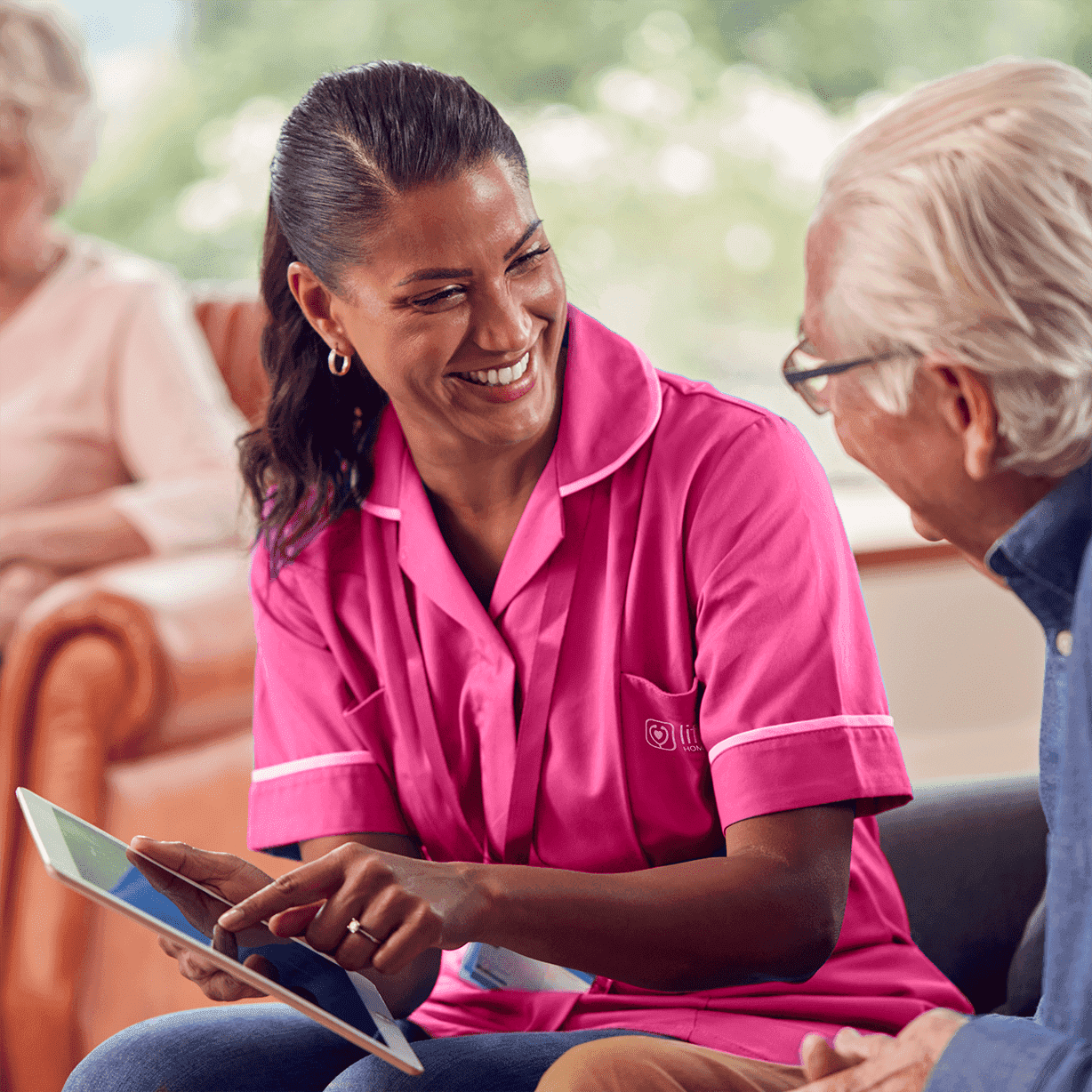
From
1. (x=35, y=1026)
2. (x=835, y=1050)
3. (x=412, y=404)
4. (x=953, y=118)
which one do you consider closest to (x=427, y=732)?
(x=412, y=404)

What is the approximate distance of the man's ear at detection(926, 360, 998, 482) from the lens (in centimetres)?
74

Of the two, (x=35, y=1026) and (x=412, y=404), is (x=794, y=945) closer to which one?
(x=412, y=404)

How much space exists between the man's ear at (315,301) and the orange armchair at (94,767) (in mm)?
848


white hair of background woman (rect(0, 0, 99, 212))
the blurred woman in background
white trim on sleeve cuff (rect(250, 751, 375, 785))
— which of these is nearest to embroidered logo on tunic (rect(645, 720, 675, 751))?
white trim on sleeve cuff (rect(250, 751, 375, 785))

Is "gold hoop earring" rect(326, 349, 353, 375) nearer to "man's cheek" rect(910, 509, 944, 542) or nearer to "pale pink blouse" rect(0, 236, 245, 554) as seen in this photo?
"man's cheek" rect(910, 509, 944, 542)

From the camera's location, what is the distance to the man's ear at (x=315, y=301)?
1112 mm

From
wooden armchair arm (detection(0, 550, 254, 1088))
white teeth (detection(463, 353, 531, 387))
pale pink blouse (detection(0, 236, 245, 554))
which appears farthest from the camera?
pale pink blouse (detection(0, 236, 245, 554))

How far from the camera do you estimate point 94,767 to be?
72.4 inches

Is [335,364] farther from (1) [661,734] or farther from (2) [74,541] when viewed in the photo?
(2) [74,541]

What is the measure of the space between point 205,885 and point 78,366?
4.82ft

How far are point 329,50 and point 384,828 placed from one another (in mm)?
2715

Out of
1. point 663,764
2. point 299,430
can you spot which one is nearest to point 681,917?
point 663,764

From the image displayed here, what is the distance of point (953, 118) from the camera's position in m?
0.73

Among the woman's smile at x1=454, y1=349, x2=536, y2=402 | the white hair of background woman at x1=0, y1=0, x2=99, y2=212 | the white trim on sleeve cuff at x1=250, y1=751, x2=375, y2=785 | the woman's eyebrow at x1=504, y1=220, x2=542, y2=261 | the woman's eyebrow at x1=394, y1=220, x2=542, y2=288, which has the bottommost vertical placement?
the white trim on sleeve cuff at x1=250, y1=751, x2=375, y2=785
